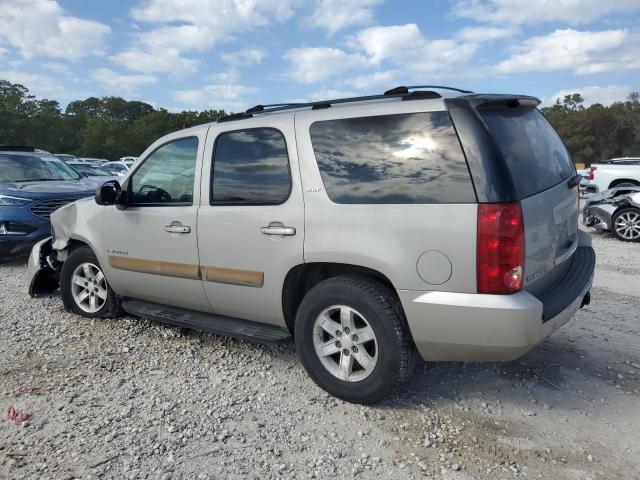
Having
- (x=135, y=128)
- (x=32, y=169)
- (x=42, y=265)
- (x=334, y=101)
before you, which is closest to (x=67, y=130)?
(x=135, y=128)

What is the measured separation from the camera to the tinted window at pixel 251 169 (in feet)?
11.1

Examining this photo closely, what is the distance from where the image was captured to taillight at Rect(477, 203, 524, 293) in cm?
262

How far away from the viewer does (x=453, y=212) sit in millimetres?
2705

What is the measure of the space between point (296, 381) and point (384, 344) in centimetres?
89

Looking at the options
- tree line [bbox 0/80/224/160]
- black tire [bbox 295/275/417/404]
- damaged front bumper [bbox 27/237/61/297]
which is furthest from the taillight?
tree line [bbox 0/80/224/160]

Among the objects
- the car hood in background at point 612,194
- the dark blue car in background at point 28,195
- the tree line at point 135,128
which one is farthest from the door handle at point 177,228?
the tree line at point 135,128

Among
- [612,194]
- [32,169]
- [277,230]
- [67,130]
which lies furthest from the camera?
[67,130]

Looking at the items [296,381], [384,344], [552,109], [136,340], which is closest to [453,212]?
[384,344]

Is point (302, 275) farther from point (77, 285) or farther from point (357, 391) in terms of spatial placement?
point (77, 285)

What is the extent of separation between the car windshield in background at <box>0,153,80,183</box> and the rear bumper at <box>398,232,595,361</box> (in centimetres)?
752

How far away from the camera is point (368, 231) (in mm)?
2955

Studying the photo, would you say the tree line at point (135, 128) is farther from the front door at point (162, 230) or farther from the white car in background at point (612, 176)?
the front door at point (162, 230)

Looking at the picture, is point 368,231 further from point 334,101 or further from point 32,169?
point 32,169

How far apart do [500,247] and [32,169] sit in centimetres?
819
